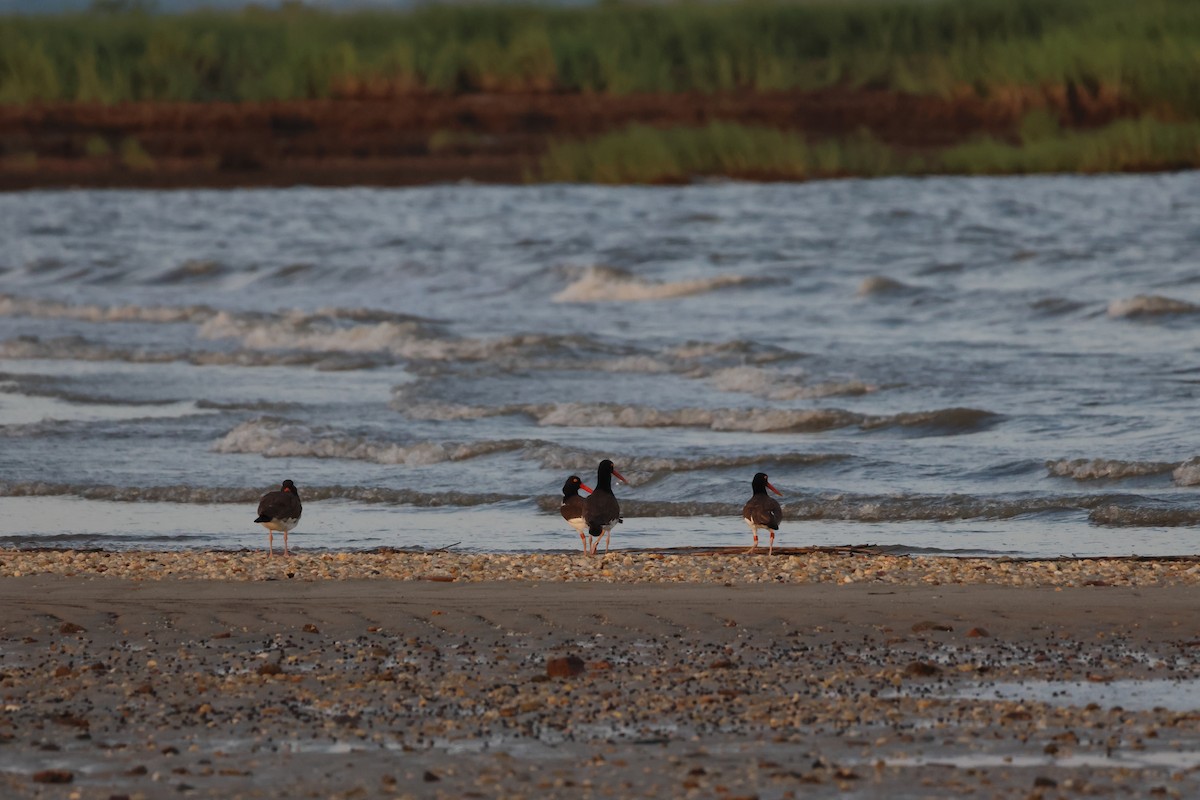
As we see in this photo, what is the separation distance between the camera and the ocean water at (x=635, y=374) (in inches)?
496

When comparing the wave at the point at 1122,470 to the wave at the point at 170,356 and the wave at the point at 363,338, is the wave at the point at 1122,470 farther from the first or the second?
the wave at the point at 170,356

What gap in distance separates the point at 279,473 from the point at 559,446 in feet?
6.52

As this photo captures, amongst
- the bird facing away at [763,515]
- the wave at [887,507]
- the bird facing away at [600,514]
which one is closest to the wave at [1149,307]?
the wave at [887,507]

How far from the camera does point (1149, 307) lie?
22.1 m

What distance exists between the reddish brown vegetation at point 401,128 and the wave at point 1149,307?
22696 mm

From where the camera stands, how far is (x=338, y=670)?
26.0ft

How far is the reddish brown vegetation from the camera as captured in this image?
45750 millimetres

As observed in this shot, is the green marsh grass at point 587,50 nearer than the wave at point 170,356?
No

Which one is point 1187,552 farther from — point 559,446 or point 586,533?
point 559,446

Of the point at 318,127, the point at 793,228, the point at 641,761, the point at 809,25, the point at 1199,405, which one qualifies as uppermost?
the point at 809,25

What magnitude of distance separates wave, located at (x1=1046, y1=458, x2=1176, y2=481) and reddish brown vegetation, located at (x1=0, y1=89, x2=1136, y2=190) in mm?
31122

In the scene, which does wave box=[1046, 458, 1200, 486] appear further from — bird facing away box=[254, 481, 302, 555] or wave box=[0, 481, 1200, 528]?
bird facing away box=[254, 481, 302, 555]

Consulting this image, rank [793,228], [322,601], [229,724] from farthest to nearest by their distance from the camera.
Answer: [793,228] → [322,601] → [229,724]

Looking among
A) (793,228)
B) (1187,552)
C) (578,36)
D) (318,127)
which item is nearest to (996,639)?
(1187,552)
